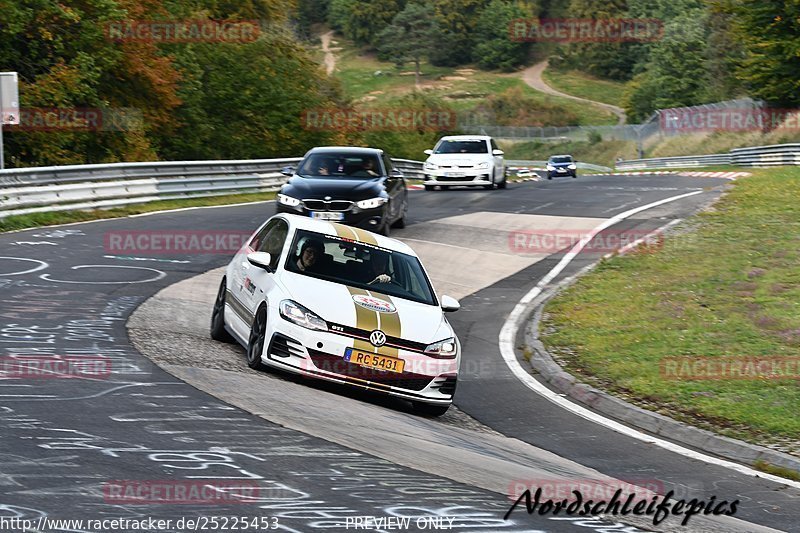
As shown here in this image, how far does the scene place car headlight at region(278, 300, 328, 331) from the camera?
10.2 meters

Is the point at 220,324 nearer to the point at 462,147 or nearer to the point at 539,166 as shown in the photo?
the point at 462,147

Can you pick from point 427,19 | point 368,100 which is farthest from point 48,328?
point 427,19

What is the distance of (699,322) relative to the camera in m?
15.1

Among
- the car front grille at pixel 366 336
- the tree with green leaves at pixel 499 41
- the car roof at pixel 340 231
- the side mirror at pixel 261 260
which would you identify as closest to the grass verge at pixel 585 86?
the tree with green leaves at pixel 499 41

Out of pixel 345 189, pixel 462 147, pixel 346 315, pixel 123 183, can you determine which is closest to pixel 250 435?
pixel 346 315

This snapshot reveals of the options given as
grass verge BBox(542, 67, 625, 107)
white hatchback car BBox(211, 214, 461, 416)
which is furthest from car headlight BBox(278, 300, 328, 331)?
grass verge BBox(542, 67, 625, 107)

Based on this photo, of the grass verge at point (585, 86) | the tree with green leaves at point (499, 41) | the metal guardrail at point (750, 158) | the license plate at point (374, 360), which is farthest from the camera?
the tree with green leaves at point (499, 41)

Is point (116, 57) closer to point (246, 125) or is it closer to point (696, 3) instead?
point (246, 125)

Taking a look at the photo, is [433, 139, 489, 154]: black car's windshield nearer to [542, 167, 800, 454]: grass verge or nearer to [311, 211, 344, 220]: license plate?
[542, 167, 800, 454]: grass verge

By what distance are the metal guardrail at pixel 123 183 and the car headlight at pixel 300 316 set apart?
13.4m

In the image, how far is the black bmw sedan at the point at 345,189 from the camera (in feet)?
64.2

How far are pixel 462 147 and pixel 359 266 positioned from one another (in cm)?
2313

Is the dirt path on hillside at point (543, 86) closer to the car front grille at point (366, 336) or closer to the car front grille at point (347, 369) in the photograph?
the car front grille at point (366, 336)

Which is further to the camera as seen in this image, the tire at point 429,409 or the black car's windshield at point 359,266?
the black car's windshield at point 359,266
